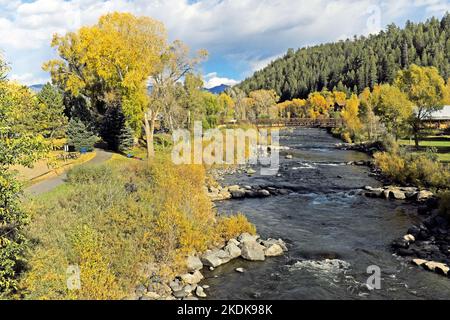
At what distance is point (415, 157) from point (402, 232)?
1636cm

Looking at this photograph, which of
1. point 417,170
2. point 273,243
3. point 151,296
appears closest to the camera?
point 151,296

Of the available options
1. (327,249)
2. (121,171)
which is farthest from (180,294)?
(121,171)

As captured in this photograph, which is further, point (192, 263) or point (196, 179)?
point (196, 179)

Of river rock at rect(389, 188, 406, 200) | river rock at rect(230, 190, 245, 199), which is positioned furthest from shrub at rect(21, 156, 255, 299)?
river rock at rect(389, 188, 406, 200)

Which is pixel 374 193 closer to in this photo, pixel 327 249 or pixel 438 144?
pixel 327 249

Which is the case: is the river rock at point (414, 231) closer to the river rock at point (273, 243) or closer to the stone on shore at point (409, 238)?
the stone on shore at point (409, 238)

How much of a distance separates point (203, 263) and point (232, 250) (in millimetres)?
1733

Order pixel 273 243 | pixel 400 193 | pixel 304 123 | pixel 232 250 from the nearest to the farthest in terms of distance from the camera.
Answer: pixel 232 250
pixel 273 243
pixel 400 193
pixel 304 123

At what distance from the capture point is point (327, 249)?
19.5 meters

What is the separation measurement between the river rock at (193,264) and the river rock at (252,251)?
239 cm
